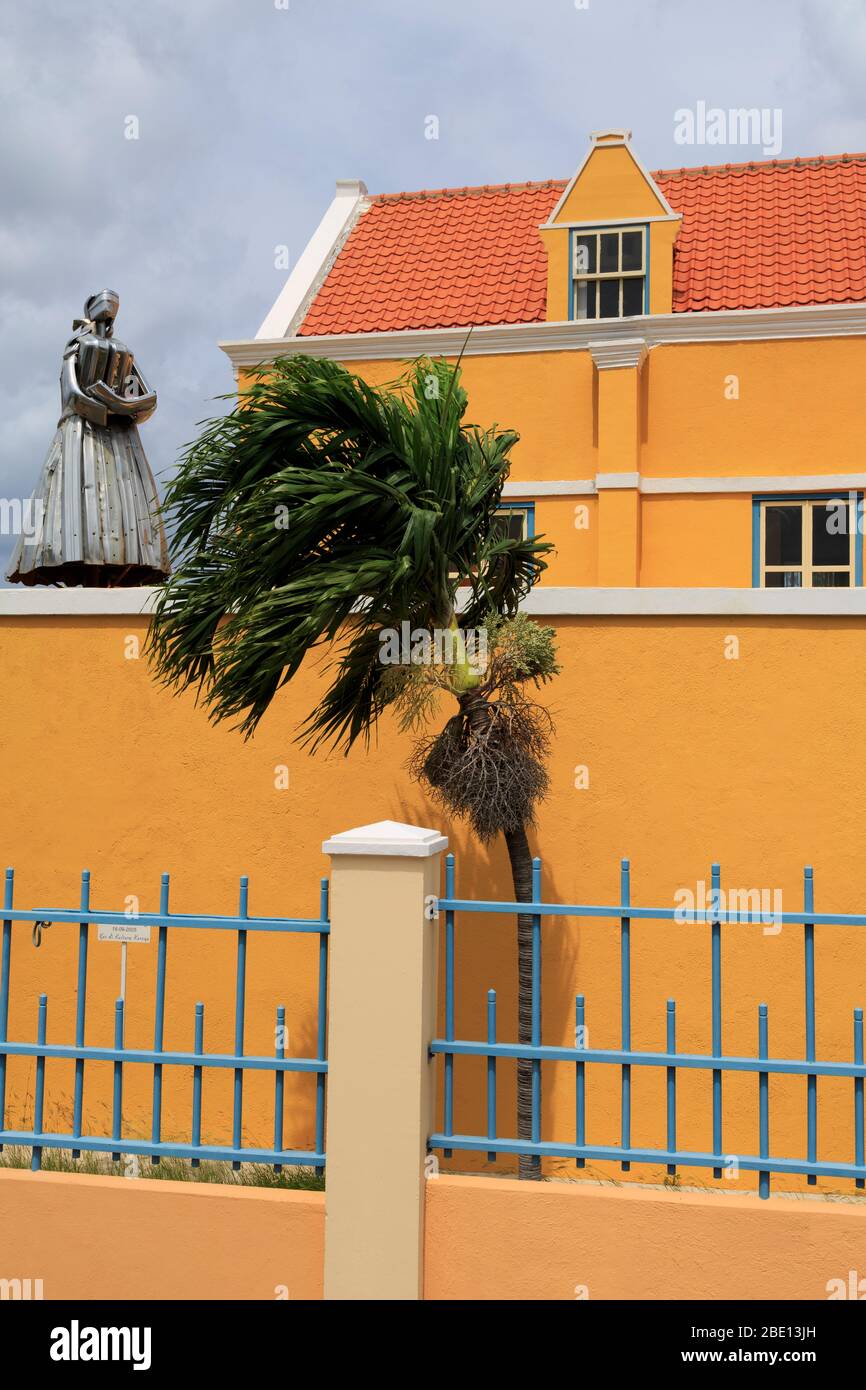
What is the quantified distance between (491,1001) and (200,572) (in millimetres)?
3031

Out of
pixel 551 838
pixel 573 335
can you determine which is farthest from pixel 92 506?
pixel 573 335

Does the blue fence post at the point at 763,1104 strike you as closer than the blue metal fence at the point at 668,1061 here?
No

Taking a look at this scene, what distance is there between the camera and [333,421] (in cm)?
596

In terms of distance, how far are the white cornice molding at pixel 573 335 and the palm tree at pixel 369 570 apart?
6.62m

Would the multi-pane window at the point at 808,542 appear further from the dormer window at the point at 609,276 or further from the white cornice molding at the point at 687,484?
the dormer window at the point at 609,276

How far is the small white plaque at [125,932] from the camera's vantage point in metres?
5.21

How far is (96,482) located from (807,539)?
7.41 m

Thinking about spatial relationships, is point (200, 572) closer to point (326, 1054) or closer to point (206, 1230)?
point (326, 1054)

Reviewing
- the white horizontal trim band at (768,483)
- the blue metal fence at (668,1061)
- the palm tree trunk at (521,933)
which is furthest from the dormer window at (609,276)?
the blue metal fence at (668,1061)

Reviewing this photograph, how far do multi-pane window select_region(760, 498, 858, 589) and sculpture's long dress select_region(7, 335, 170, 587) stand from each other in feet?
21.2

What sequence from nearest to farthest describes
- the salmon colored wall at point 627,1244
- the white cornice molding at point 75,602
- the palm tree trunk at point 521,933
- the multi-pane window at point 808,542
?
the salmon colored wall at point 627,1244
the palm tree trunk at point 521,933
the white cornice molding at point 75,602
the multi-pane window at point 808,542

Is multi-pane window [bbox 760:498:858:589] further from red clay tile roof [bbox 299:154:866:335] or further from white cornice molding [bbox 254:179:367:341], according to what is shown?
white cornice molding [bbox 254:179:367:341]

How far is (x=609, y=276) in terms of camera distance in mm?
13023
